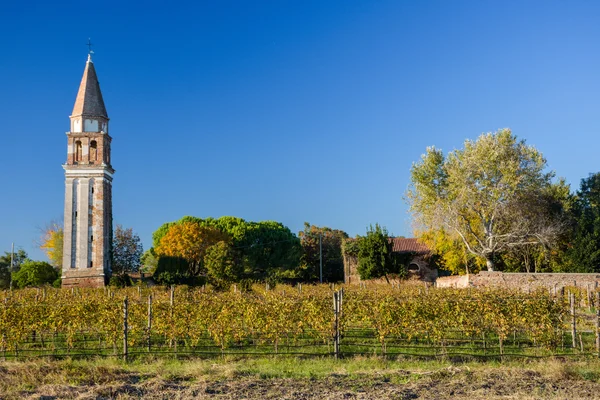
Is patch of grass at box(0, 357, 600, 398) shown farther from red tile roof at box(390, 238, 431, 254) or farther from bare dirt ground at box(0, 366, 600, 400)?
red tile roof at box(390, 238, 431, 254)

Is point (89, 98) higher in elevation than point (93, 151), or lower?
higher

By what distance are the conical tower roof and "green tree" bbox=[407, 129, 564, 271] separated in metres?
25.0

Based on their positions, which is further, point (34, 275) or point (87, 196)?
point (87, 196)

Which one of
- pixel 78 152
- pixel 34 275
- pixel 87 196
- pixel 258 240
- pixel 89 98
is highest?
pixel 89 98

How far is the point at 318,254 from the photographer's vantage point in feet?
189

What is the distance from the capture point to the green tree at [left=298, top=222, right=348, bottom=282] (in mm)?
53947

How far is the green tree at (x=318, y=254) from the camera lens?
177 feet

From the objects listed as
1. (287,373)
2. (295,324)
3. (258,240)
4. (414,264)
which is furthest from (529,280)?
(258,240)

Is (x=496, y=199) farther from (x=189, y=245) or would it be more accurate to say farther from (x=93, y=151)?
(x=93, y=151)

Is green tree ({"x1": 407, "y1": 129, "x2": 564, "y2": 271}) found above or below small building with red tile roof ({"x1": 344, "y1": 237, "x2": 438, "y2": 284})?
above

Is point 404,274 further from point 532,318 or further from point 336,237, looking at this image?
point 532,318

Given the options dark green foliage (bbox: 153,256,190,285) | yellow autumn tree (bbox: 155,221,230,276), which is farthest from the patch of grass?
yellow autumn tree (bbox: 155,221,230,276)

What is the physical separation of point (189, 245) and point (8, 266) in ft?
58.4

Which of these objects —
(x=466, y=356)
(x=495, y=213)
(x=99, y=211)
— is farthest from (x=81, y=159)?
(x=466, y=356)
